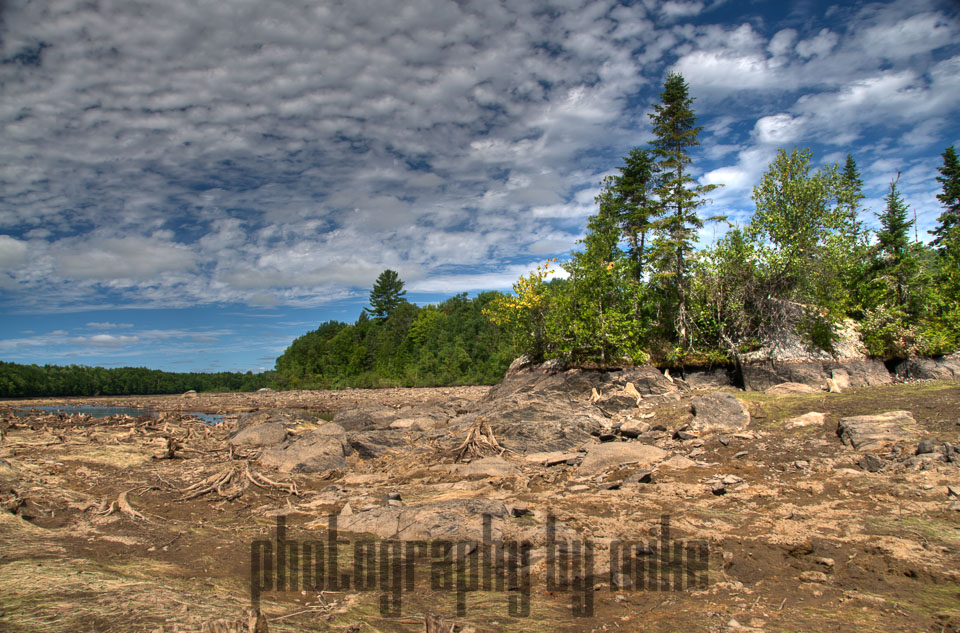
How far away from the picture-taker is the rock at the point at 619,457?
10328 millimetres

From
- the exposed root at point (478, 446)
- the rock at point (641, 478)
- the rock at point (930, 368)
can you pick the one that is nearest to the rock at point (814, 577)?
the rock at point (641, 478)

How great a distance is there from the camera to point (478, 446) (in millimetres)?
13031

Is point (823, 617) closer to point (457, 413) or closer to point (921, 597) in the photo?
point (921, 597)

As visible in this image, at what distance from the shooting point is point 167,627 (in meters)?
3.43

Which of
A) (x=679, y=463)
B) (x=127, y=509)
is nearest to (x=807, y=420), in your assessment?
(x=679, y=463)

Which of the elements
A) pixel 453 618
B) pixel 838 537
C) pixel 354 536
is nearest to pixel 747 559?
pixel 838 537

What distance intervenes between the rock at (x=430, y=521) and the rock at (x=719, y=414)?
22.1 feet

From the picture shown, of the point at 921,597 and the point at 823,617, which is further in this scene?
the point at 921,597

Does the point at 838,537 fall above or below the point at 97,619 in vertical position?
below

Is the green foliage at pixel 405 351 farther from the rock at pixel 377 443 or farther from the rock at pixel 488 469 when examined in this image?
the rock at pixel 488 469

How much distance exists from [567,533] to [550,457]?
5.05 m

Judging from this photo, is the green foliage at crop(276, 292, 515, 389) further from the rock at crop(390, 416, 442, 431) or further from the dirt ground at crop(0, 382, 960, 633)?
the dirt ground at crop(0, 382, 960, 633)

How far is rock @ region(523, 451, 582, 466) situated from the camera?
11.4 meters

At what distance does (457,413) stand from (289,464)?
30.3ft
